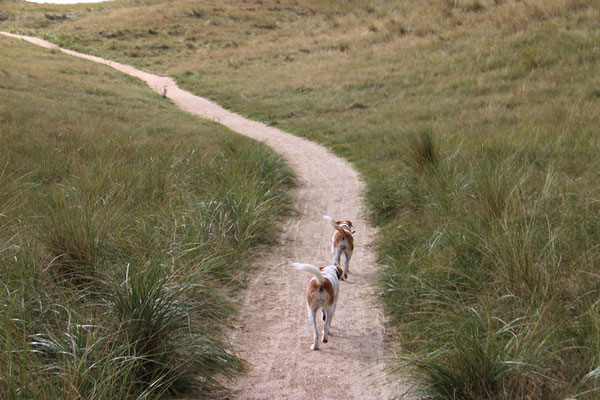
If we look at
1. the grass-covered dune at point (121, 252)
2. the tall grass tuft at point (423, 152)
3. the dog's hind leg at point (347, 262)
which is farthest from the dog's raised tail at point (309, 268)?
the tall grass tuft at point (423, 152)

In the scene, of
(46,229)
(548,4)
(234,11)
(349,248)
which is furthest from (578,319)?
(234,11)

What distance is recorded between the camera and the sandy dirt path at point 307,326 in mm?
3967

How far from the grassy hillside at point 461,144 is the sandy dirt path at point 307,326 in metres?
0.29

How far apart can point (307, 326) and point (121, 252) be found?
6.15 feet

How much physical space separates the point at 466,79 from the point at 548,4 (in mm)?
6910

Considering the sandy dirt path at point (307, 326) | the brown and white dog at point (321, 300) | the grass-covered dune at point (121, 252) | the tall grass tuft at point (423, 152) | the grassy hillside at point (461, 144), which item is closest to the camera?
the grass-covered dune at point (121, 252)

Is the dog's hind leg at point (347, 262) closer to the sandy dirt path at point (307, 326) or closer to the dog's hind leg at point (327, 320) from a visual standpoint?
the sandy dirt path at point (307, 326)

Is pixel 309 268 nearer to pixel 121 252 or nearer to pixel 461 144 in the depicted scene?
pixel 121 252

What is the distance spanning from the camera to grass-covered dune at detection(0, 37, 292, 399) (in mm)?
3350

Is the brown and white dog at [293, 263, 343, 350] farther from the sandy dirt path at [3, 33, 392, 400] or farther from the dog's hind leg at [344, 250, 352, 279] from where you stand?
the dog's hind leg at [344, 250, 352, 279]

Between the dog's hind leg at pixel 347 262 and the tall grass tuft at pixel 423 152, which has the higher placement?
the tall grass tuft at pixel 423 152

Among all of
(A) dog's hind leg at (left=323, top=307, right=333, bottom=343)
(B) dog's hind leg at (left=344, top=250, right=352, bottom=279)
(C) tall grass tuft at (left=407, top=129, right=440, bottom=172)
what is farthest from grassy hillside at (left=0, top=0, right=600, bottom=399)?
(A) dog's hind leg at (left=323, top=307, right=333, bottom=343)

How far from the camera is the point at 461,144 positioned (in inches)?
349

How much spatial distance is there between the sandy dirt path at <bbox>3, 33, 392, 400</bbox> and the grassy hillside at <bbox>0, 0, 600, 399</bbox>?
291 mm
